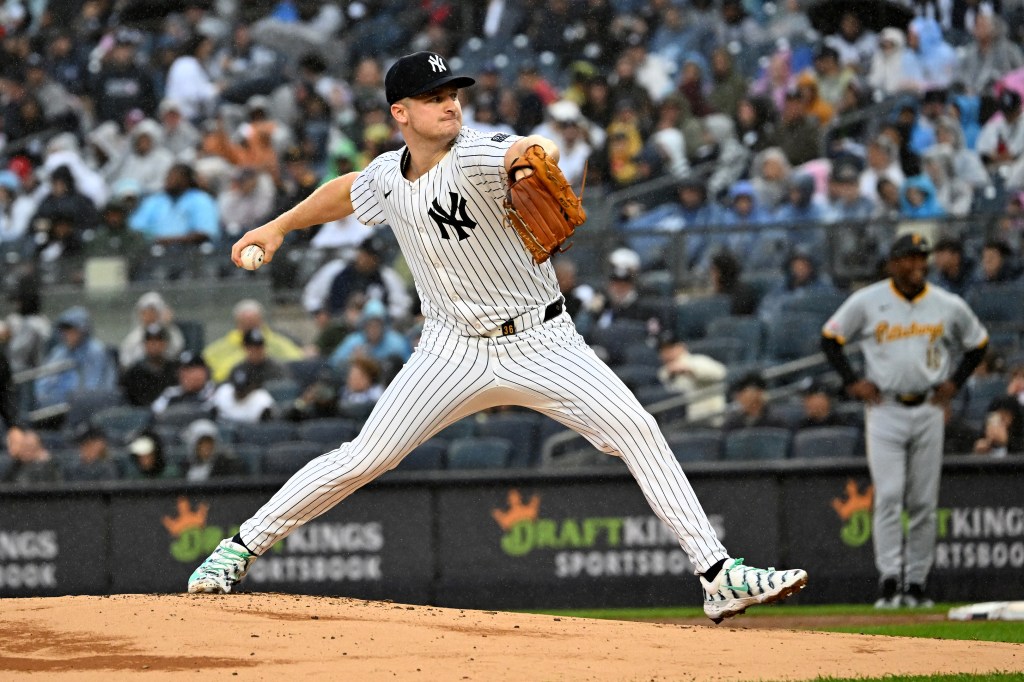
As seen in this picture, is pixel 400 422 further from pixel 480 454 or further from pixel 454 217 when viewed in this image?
pixel 480 454

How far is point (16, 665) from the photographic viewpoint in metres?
5.02

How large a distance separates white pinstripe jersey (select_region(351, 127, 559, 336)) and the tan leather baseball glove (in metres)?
0.16

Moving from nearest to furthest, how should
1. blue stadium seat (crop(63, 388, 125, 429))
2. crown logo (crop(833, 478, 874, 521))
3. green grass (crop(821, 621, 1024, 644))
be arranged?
green grass (crop(821, 621, 1024, 644))
crown logo (crop(833, 478, 874, 521))
blue stadium seat (crop(63, 388, 125, 429))

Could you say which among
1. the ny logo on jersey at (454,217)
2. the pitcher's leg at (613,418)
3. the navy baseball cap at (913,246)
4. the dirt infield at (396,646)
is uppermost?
the navy baseball cap at (913,246)

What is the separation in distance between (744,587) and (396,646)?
48.2 inches

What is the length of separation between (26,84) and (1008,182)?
10.7 meters

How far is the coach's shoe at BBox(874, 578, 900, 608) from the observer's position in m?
9.02

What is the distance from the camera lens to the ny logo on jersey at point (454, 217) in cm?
543

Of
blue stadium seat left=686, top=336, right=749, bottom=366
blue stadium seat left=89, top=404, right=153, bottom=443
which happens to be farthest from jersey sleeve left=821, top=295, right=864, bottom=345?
blue stadium seat left=89, top=404, right=153, bottom=443

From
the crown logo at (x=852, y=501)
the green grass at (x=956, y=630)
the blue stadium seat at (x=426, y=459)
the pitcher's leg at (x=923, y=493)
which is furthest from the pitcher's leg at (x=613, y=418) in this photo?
the blue stadium seat at (x=426, y=459)

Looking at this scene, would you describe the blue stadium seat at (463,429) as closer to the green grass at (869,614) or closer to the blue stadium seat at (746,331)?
the green grass at (869,614)

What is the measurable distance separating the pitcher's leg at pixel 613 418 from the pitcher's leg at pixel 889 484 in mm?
3698

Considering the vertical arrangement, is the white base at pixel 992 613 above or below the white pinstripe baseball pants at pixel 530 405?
below

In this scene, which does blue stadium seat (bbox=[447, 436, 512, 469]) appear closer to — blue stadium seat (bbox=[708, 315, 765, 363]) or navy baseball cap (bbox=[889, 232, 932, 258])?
blue stadium seat (bbox=[708, 315, 765, 363])
